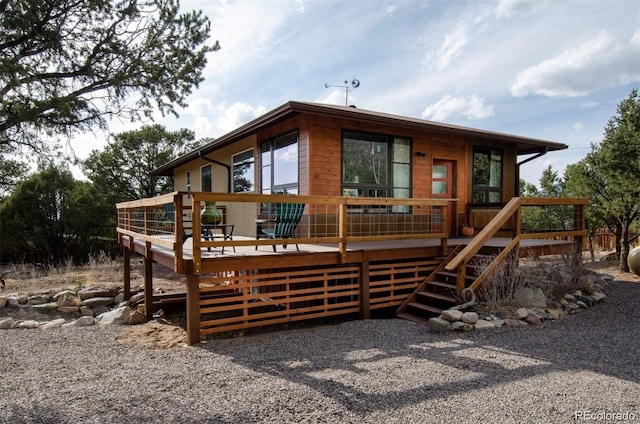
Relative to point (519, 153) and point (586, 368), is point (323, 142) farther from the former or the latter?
point (519, 153)

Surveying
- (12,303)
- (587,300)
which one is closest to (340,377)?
(587,300)

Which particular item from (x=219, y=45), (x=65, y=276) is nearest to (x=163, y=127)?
(x=65, y=276)

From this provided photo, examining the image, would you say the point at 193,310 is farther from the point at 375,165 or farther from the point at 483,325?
the point at 375,165

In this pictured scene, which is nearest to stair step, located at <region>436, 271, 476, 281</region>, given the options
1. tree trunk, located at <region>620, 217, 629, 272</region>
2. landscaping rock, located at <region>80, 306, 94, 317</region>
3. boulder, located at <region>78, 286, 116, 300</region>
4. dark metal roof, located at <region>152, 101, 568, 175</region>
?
dark metal roof, located at <region>152, 101, 568, 175</region>

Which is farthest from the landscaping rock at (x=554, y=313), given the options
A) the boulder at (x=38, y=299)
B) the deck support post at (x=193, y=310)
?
the boulder at (x=38, y=299)

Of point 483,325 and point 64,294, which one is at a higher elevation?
point 483,325

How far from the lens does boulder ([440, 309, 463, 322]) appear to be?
547 cm

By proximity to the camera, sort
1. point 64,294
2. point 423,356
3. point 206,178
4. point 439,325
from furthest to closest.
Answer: point 206,178
point 64,294
point 439,325
point 423,356

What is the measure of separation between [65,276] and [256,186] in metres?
7.25

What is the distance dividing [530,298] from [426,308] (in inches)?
62.3

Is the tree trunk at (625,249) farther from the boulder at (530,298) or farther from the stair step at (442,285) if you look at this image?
the stair step at (442,285)

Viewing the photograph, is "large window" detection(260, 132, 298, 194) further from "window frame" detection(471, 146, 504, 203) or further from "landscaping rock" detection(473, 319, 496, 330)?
"window frame" detection(471, 146, 504, 203)

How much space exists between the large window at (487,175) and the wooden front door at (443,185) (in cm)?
70

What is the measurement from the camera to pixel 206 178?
1302cm
